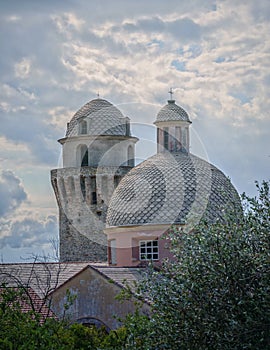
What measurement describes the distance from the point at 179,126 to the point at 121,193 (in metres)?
3.38

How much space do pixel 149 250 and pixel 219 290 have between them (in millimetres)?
14488

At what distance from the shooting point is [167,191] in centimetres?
2684

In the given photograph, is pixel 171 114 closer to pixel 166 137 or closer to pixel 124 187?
pixel 166 137

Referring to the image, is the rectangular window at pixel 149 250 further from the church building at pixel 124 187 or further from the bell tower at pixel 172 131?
the bell tower at pixel 172 131

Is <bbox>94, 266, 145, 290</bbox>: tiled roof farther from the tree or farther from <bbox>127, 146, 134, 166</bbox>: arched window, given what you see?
<bbox>127, 146, 134, 166</bbox>: arched window

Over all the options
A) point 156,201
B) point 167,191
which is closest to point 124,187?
point 156,201

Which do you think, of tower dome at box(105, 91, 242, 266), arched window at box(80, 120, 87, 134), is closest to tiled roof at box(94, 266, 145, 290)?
tower dome at box(105, 91, 242, 266)

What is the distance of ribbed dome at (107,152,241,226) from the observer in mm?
26375

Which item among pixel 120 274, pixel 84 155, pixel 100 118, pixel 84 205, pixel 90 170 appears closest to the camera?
pixel 120 274

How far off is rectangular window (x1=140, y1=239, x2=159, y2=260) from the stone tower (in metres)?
11.3

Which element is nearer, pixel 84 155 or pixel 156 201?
pixel 156 201

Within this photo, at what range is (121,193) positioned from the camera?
92.1 feet

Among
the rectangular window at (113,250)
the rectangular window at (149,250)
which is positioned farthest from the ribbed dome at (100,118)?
the rectangular window at (149,250)

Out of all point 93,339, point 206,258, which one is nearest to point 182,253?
point 206,258
